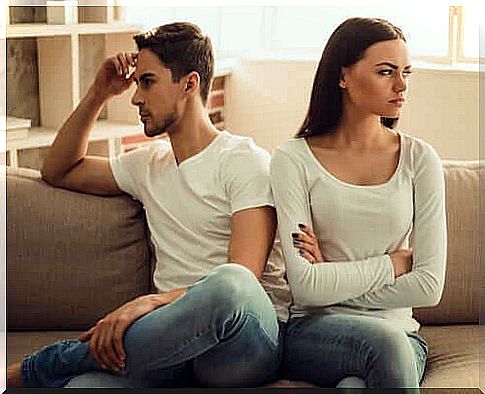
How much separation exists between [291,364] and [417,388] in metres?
0.23

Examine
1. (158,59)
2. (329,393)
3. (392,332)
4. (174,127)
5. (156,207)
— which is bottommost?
(329,393)

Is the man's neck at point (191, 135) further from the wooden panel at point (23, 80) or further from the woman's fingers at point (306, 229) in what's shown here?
the wooden panel at point (23, 80)

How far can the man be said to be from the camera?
A: 1.65 meters

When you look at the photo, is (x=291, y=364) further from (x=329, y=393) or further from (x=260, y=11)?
(x=260, y=11)

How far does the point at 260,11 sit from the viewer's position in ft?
9.18

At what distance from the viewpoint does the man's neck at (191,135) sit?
75.5 inches

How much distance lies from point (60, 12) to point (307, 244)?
1105 mm

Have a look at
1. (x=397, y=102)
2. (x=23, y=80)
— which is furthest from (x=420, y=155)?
(x=23, y=80)

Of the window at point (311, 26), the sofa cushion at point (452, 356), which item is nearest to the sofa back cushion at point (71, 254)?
the sofa cushion at point (452, 356)

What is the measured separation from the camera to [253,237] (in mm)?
1807

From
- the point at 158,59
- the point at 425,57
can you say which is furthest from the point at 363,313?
the point at 425,57

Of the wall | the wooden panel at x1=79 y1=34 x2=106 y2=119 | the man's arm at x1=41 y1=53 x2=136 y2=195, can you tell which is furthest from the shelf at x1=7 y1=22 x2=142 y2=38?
the man's arm at x1=41 y1=53 x2=136 y2=195

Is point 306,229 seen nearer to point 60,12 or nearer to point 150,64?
point 150,64

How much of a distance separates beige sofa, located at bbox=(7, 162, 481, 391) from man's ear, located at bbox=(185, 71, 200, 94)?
26cm
